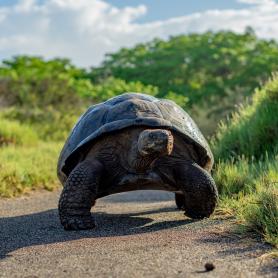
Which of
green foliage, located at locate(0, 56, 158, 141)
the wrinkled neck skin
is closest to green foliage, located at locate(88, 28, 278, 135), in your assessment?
green foliage, located at locate(0, 56, 158, 141)

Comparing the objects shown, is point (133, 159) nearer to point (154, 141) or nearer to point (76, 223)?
point (154, 141)

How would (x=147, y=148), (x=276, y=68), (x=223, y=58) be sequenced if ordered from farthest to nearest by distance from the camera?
(x=223, y=58) → (x=276, y=68) → (x=147, y=148)

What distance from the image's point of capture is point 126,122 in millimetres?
5184

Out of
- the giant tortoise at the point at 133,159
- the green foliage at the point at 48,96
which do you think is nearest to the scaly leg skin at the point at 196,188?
the giant tortoise at the point at 133,159

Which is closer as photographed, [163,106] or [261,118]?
[163,106]

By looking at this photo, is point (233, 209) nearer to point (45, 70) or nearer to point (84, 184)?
point (84, 184)

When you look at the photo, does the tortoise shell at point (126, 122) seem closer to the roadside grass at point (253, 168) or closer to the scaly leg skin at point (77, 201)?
the scaly leg skin at point (77, 201)

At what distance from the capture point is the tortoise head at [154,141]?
16.0 ft

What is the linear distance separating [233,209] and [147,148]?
3.63ft

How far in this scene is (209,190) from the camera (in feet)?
17.1

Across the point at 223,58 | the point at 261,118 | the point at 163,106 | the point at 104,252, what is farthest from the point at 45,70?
the point at 104,252

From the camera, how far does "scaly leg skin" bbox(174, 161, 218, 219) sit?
17.1 ft

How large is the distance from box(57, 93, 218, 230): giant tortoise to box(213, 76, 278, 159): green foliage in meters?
3.32

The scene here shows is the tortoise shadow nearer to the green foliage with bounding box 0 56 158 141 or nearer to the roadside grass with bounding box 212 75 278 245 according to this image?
the roadside grass with bounding box 212 75 278 245
